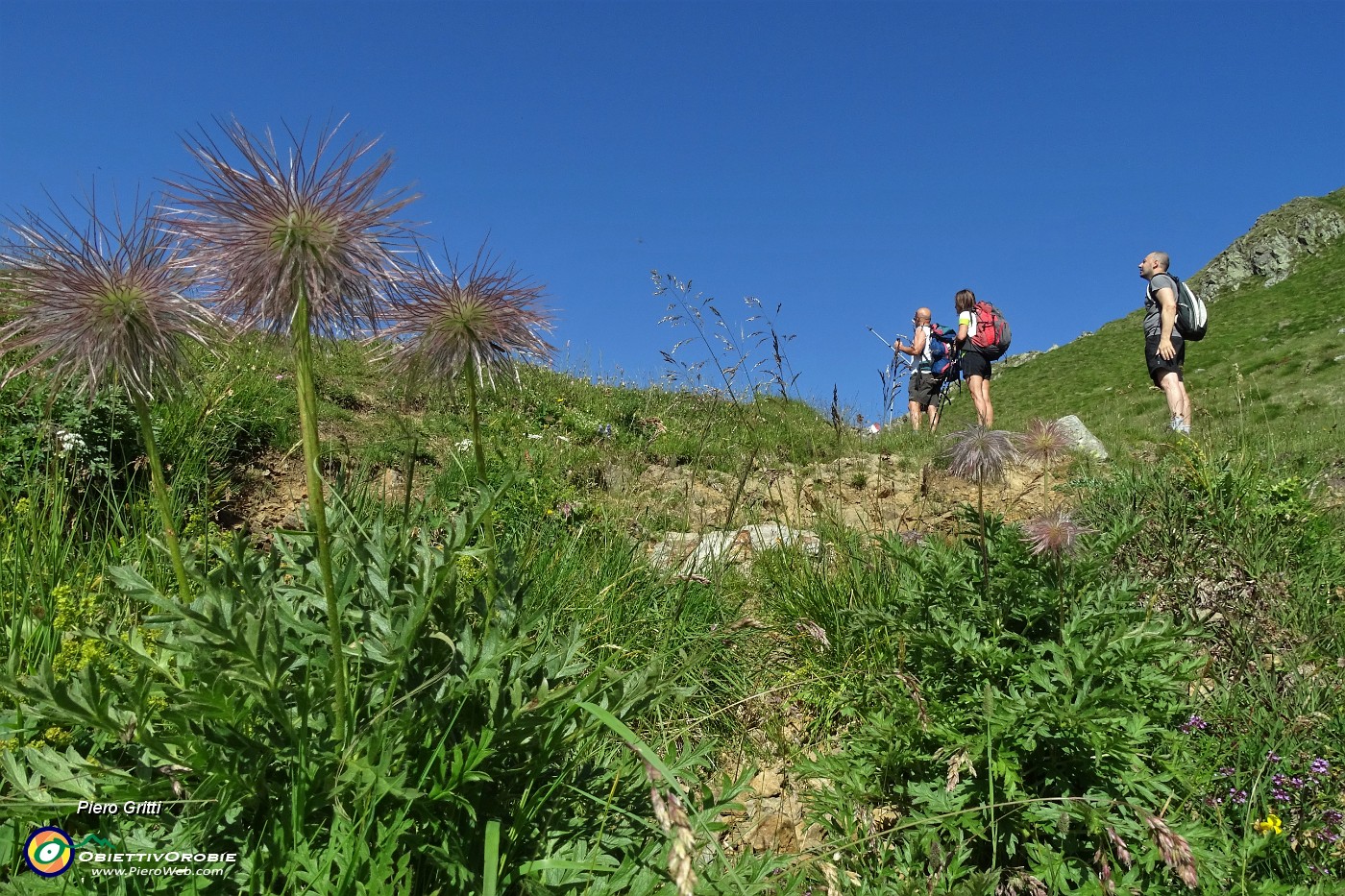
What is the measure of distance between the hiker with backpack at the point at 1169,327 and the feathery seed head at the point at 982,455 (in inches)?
255

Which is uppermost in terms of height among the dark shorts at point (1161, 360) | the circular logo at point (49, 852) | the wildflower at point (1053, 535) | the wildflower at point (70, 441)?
the dark shorts at point (1161, 360)

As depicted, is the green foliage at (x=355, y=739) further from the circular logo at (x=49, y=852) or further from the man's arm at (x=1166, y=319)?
the man's arm at (x=1166, y=319)

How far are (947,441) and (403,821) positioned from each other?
266 cm

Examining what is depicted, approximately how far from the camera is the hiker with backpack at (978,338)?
34.6ft

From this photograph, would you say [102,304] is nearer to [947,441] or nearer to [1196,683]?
[947,441]

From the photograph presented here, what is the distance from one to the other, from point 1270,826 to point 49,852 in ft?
10.9

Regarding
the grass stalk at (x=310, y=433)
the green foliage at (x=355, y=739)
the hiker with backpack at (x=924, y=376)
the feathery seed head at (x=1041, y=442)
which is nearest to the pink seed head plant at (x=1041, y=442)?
the feathery seed head at (x=1041, y=442)

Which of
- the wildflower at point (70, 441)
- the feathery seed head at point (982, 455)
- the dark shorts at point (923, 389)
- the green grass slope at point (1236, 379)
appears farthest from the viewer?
the dark shorts at point (923, 389)

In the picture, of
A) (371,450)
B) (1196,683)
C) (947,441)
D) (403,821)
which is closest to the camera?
(403,821)

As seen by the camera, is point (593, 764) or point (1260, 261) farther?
point (1260, 261)

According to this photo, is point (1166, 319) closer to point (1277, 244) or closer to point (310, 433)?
point (310, 433)

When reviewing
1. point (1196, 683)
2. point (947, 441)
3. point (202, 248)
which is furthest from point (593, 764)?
point (1196, 683)

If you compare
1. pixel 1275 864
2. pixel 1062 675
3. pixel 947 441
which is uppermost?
pixel 947 441

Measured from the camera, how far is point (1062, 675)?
2.37 metres
